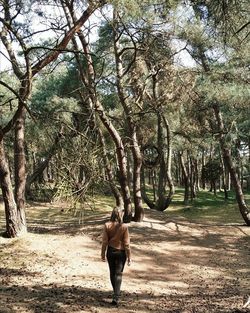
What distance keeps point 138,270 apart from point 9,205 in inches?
147

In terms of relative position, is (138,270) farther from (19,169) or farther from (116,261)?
(19,169)

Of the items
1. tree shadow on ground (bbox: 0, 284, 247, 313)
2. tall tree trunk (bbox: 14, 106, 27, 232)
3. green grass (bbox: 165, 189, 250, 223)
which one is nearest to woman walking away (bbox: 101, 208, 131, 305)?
tree shadow on ground (bbox: 0, 284, 247, 313)

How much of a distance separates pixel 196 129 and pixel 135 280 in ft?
44.1

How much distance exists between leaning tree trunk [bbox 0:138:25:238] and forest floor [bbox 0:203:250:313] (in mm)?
311

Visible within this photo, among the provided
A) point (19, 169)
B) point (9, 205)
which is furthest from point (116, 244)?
point (19, 169)

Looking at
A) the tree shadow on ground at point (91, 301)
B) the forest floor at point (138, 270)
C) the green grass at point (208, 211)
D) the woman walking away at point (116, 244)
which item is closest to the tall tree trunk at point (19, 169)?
the forest floor at point (138, 270)

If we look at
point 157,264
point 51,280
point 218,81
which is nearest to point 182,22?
point 218,81

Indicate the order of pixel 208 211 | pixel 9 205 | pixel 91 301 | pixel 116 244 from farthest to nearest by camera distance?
pixel 208 211
pixel 9 205
pixel 91 301
pixel 116 244

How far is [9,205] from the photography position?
11.2 meters

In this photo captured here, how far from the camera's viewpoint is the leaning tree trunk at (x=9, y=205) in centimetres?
1103

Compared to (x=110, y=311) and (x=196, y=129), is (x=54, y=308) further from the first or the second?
(x=196, y=129)

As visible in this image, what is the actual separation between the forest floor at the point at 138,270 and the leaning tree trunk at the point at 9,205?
31 centimetres

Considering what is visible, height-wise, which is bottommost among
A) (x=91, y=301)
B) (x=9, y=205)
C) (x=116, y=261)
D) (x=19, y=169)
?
(x=91, y=301)

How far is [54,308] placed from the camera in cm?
666
